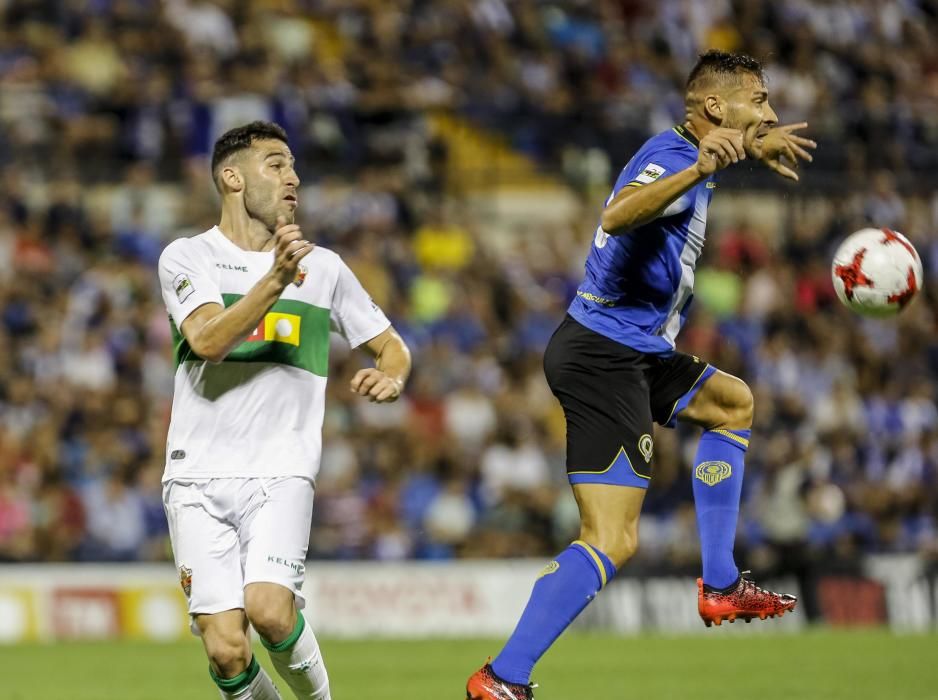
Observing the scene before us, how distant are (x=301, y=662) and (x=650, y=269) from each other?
216 centimetres

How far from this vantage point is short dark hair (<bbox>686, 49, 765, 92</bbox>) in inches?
271

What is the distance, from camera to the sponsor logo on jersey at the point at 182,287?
6430 millimetres

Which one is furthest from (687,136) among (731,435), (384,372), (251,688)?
(251,688)

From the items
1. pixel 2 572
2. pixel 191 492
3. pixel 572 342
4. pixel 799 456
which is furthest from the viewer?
pixel 799 456

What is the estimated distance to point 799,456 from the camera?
53.3 feet

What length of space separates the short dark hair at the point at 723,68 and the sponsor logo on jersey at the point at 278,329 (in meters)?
1.96

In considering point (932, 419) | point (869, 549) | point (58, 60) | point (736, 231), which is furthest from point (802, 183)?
point (58, 60)

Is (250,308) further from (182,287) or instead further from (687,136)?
(687,136)

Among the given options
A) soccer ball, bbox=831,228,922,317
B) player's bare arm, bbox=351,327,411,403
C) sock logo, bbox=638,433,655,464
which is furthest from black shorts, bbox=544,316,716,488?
soccer ball, bbox=831,228,922,317

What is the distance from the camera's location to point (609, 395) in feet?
22.3

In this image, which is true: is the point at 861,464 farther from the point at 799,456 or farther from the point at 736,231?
the point at 736,231

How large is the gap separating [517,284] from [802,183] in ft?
11.9

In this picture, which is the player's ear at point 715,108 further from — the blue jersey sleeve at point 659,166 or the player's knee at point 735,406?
the player's knee at point 735,406

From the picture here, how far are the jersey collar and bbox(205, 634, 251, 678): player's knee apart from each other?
2.73 metres
